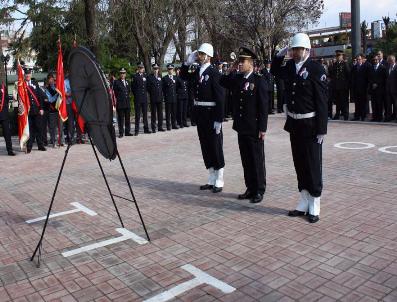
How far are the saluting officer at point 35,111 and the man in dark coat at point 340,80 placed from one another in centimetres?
884

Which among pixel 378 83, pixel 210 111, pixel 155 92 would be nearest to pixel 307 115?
pixel 210 111

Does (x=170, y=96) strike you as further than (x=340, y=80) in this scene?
Yes

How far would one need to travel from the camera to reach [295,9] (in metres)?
28.7

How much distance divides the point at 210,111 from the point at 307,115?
1977mm

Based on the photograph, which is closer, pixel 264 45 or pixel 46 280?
pixel 46 280

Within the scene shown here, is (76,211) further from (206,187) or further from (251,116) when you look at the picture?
(251,116)

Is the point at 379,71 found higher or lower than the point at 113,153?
higher

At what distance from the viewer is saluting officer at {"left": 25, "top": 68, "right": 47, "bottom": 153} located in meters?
12.0

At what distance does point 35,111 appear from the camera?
12.1m

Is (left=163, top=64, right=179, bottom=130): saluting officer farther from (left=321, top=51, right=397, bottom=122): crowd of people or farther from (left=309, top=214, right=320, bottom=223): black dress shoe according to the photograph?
(left=309, top=214, right=320, bottom=223): black dress shoe

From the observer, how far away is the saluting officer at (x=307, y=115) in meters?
5.38

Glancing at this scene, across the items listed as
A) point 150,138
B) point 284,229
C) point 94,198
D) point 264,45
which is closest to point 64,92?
point 150,138

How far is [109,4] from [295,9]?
1343 centimetres

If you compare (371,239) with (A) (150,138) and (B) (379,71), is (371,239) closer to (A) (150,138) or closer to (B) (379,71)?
(A) (150,138)
